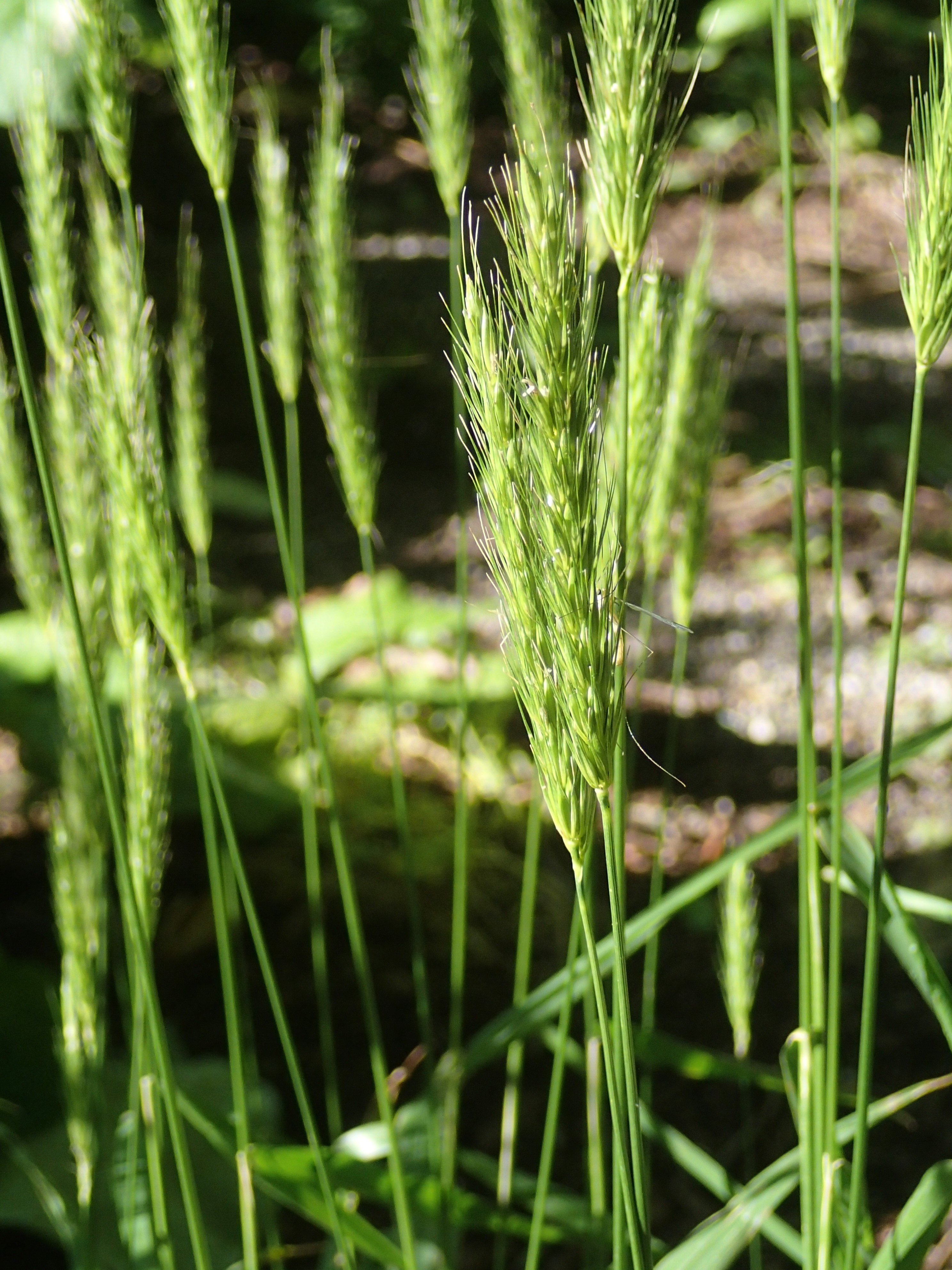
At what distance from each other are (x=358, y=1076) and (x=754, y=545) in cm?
153

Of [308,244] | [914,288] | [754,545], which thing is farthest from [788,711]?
[914,288]

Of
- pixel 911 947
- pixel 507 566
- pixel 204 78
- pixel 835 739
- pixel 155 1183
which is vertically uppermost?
pixel 204 78

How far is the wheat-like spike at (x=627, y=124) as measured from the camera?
1.33ft

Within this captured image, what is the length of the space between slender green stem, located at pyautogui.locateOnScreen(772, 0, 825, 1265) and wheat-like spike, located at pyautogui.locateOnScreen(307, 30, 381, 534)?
0.25m

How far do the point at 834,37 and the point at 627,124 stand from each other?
14 cm

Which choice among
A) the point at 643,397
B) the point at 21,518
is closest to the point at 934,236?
the point at 643,397

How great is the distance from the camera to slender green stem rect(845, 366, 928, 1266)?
0.43m

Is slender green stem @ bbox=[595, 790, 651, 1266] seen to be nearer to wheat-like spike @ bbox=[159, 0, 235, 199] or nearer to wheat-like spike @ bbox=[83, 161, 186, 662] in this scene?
wheat-like spike @ bbox=[83, 161, 186, 662]

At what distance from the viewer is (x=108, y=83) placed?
1.74 feet

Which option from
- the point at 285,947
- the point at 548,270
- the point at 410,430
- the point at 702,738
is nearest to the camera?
the point at 548,270

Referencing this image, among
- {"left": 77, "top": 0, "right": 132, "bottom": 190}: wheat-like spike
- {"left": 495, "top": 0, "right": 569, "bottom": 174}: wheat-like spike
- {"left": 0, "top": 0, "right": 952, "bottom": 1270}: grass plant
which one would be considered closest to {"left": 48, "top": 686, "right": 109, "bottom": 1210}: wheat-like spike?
{"left": 0, "top": 0, "right": 952, "bottom": 1270}: grass plant

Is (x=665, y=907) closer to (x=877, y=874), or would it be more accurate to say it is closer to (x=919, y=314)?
(x=877, y=874)

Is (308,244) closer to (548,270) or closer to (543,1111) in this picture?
(548,270)

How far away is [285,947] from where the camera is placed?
145cm
